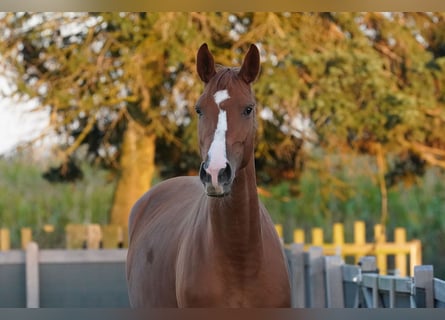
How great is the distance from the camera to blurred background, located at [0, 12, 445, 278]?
24.7 feet

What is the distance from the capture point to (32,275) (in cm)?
643

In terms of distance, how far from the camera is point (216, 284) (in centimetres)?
322

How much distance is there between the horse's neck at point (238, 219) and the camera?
3.20 m

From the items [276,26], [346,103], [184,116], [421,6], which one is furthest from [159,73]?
[421,6]

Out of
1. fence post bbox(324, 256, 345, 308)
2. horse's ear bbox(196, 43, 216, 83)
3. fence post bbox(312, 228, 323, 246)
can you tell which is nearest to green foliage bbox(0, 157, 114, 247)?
fence post bbox(312, 228, 323, 246)

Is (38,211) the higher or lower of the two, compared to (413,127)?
lower

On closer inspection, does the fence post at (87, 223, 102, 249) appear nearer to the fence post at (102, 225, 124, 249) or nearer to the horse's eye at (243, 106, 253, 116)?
the fence post at (102, 225, 124, 249)

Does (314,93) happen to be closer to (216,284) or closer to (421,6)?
(421,6)

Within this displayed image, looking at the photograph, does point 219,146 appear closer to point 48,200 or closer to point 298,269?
point 298,269

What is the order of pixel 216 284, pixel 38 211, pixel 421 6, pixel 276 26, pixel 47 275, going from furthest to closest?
pixel 38 211 < pixel 276 26 < pixel 47 275 < pixel 421 6 < pixel 216 284

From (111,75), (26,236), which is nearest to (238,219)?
(111,75)

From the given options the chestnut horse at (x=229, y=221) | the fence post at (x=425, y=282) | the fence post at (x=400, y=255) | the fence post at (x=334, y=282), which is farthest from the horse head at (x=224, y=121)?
the fence post at (x=400, y=255)

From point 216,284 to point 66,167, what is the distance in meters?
5.11

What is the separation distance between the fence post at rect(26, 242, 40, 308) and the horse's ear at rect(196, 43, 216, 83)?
133 inches
